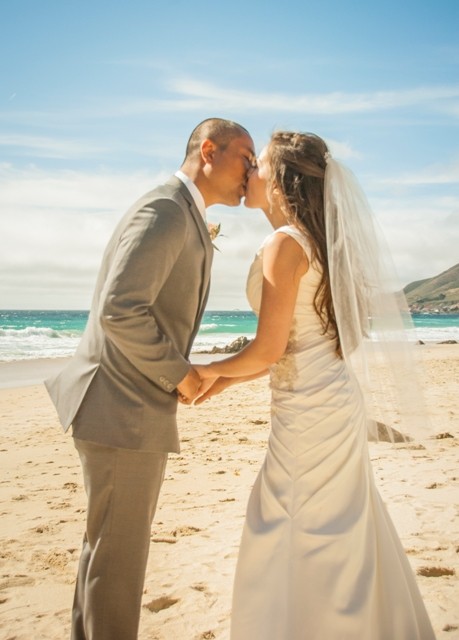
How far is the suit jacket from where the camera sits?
96.4 inches

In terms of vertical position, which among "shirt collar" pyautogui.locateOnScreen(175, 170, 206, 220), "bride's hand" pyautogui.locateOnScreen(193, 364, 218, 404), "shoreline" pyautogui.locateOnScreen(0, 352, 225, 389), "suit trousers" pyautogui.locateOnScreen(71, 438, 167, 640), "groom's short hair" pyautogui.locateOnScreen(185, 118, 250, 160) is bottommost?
"shoreline" pyautogui.locateOnScreen(0, 352, 225, 389)

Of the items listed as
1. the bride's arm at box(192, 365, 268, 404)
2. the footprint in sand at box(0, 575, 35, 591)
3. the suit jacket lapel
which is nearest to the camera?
the suit jacket lapel

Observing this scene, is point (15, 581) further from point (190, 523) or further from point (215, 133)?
point (215, 133)

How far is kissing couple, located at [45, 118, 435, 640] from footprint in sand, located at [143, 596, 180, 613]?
934 mm

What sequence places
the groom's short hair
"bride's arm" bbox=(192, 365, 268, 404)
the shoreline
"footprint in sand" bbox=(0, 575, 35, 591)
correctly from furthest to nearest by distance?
1. the shoreline
2. "footprint in sand" bbox=(0, 575, 35, 591)
3. the groom's short hair
4. "bride's arm" bbox=(192, 365, 268, 404)

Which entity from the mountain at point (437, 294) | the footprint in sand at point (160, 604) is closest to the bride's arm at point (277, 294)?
the footprint in sand at point (160, 604)

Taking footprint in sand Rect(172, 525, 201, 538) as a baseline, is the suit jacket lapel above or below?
above

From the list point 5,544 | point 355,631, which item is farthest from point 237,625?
point 5,544

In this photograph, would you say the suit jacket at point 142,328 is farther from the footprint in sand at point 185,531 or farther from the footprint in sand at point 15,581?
the footprint in sand at point 185,531

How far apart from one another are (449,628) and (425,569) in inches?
26.9

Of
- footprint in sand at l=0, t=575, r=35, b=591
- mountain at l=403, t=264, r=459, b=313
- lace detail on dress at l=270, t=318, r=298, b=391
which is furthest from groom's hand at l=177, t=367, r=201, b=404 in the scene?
mountain at l=403, t=264, r=459, b=313

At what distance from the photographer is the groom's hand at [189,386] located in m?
2.61

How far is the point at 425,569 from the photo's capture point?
12.9 feet

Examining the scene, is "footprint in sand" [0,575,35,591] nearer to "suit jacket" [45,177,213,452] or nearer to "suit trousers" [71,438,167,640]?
"suit trousers" [71,438,167,640]
